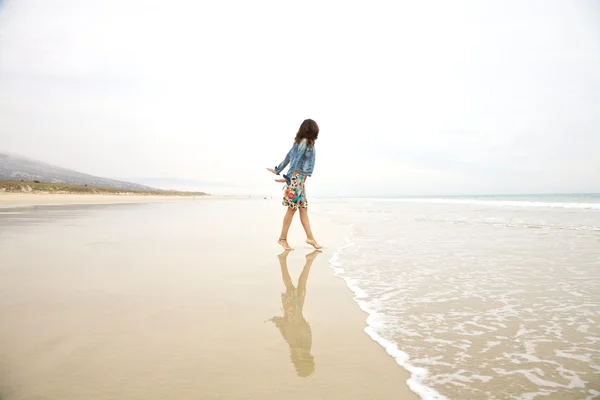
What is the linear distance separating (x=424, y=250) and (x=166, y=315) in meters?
4.67

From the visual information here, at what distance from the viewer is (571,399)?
71.0 inches

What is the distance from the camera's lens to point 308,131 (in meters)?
7.02

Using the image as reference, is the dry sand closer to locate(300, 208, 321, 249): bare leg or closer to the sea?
locate(300, 208, 321, 249): bare leg

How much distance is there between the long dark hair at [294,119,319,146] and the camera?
7.00 m

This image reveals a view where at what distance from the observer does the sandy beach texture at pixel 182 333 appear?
1.85 m

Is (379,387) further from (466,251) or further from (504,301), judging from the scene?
(466,251)

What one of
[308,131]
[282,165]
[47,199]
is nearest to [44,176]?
[47,199]

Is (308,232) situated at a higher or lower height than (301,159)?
lower

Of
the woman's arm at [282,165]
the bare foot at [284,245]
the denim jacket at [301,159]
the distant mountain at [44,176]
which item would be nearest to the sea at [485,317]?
the bare foot at [284,245]

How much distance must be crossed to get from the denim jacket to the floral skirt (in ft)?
0.31

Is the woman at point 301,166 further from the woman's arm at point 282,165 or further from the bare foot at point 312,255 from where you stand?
the bare foot at point 312,255

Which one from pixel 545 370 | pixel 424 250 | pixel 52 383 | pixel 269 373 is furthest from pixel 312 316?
pixel 424 250

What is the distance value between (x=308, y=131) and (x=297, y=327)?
15.8 feet

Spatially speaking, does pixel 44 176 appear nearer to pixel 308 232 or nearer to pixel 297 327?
pixel 308 232
